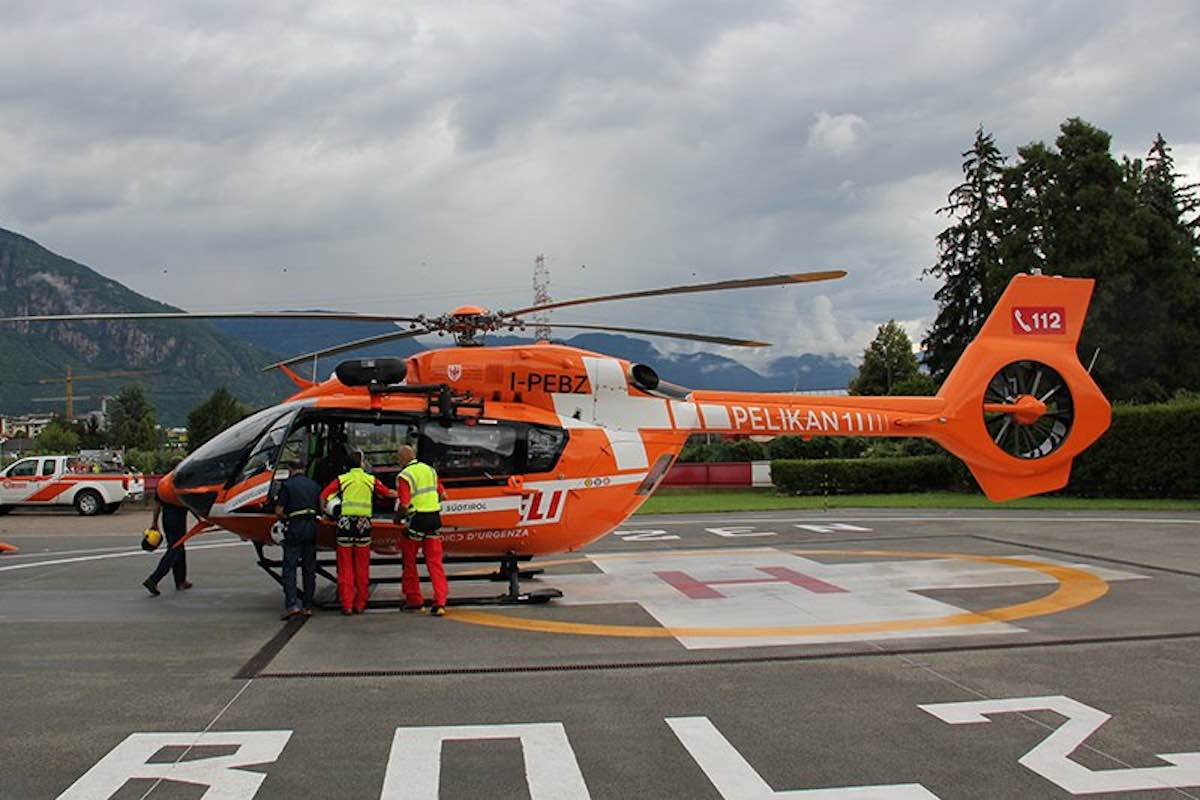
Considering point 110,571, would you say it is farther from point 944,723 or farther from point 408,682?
point 944,723

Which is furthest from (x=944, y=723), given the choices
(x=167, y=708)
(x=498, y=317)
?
(x=498, y=317)

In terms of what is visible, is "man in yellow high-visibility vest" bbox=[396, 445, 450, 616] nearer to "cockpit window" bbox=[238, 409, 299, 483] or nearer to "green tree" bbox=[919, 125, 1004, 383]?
"cockpit window" bbox=[238, 409, 299, 483]

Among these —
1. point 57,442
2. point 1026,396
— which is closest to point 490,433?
point 1026,396

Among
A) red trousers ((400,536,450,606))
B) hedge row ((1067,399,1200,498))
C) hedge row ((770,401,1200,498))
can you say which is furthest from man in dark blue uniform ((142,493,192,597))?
hedge row ((770,401,1200,498))

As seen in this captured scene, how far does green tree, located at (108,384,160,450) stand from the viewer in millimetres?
98375

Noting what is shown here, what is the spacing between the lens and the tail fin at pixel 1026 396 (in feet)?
41.3

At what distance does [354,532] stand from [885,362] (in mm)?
64290

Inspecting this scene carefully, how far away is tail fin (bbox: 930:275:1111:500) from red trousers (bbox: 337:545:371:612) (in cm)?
798

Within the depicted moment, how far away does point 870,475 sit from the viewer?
1204 inches

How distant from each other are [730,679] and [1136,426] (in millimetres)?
23045

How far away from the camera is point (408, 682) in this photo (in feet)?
23.3

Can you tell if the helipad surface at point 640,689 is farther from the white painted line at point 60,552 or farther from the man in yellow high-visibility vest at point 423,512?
the white painted line at point 60,552

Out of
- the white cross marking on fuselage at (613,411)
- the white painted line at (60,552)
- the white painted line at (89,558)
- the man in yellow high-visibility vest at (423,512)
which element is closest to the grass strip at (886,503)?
the white painted line at (89,558)

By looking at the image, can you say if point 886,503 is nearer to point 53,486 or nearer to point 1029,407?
point 1029,407
